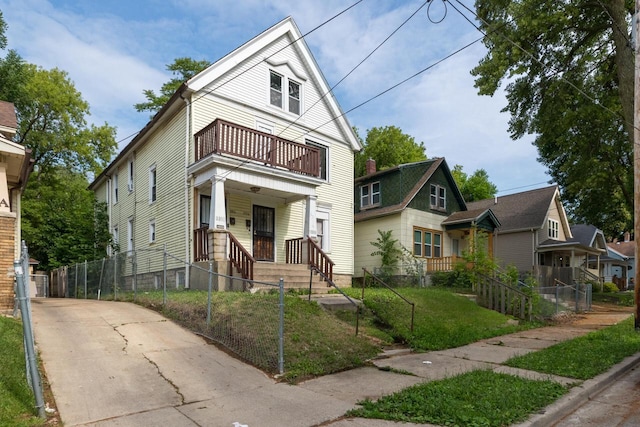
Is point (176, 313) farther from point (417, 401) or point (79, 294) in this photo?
point (79, 294)

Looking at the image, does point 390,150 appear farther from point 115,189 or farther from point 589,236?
point 115,189

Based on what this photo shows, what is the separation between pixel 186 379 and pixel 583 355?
6872 millimetres

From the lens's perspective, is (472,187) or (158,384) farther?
(472,187)

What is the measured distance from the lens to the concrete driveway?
4984 mm

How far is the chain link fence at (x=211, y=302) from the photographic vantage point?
24.7 feet

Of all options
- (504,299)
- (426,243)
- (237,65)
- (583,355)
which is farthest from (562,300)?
(237,65)

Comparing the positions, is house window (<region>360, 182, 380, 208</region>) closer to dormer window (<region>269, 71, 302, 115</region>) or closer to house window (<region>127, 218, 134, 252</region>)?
dormer window (<region>269, 71, 302, 115</region>)

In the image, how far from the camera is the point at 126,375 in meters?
6.31

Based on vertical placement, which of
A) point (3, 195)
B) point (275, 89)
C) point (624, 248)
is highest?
point (275, 89)

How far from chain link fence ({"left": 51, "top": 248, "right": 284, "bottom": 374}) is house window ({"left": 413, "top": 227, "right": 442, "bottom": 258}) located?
465 inches

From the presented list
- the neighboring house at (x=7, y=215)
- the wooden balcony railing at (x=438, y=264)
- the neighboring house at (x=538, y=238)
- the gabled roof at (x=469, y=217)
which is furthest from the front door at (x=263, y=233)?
the neighboring house at (x=538, y=238)

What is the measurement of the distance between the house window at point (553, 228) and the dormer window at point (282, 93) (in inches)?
744

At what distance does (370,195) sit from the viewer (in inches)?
969

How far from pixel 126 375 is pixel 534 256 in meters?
25.3
